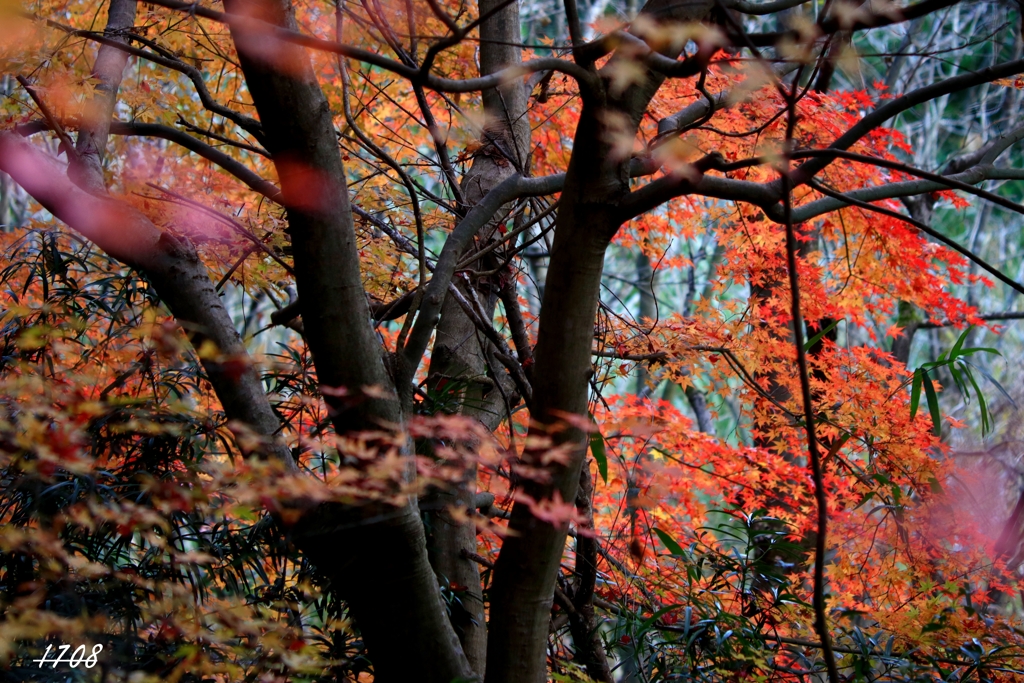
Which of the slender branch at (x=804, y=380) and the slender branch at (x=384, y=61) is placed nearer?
the slender branch at (x=804, y=380)

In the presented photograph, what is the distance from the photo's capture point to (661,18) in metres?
1.69

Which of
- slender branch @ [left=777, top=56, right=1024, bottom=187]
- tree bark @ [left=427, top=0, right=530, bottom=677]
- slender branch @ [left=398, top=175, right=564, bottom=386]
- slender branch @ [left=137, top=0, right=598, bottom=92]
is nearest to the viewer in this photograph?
slender branch @ [left=137, top=0, right=598, bottom=92]

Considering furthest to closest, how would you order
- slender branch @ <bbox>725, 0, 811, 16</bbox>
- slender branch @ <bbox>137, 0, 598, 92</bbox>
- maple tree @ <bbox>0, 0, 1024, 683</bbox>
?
1. slender branch @ <bbox>725, 0, 811, 16</bbox>
2. maple tree @ <bbox>0, 0, 1024, 683</bbox>
3. slender branch @ <bbox>137, 0, 598, 92</bbox>

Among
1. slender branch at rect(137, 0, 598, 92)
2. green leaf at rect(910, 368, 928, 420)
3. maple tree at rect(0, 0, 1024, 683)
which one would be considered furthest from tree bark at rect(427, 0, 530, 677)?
green leaf at rect(910, 368, 928, 420)

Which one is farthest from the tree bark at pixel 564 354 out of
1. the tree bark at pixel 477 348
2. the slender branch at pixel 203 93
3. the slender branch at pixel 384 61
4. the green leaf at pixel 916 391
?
the green leaf at pixel 916 391

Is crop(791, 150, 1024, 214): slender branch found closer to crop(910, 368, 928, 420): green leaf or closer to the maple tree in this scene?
the maple tree

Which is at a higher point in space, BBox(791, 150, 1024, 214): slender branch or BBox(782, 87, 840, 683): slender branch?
BBox(791, 150, 1024, 214): slender branch

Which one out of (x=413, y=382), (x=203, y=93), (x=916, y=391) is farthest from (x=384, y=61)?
(x=916, y=391)

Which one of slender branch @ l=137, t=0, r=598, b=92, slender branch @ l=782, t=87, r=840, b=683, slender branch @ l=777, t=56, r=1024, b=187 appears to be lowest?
slender branch @ l=782, t=87, r=840, b=683

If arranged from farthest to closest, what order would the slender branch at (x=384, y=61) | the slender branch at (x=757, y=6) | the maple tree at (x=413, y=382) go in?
the slender branch at (x=757, y=6) → the maple tree at (x=413, y=382) → the slender branch at (x=384, y=61)

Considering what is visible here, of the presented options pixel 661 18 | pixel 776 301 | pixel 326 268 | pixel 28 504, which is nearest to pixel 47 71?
pixel 28 504

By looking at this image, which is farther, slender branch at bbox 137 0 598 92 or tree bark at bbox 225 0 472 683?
tree bark at bbox 225 0 472 683

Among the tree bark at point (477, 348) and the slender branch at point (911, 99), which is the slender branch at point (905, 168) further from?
the tree bark at point (477, 348)

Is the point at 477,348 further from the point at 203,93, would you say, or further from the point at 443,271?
the point at 203,93
